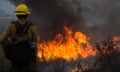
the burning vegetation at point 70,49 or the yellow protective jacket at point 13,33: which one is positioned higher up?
the yellow protective jacket at point 13,33

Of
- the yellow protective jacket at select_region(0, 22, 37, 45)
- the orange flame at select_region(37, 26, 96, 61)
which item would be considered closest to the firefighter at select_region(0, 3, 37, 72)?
the yellow protective jacket at select_region(0, 22, 37, 45)

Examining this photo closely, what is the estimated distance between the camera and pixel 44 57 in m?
18.1

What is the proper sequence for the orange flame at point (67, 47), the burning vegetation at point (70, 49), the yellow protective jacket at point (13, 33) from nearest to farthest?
the yellow protective jacket at point (13, 33)
the burning vegetation at point (70, 49)
the orange flame at point (67, 47)

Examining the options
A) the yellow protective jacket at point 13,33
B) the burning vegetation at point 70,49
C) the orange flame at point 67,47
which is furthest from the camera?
the orange flame at point 67,47

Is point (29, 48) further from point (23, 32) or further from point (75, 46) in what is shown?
point (75, 46)

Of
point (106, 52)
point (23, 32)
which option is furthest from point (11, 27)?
point (106, 52)

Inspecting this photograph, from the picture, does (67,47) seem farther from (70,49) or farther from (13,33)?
(13,33)

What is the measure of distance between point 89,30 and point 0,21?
11125mm

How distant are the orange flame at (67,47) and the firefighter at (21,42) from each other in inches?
419

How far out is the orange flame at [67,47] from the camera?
18.6m

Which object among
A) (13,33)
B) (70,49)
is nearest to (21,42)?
(13,33)

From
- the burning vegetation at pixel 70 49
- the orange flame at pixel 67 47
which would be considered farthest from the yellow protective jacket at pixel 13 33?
the orange flame at pixel 67 47

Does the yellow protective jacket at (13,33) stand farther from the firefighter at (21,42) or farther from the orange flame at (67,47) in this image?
the orange flame at (67,47)

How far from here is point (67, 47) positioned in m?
19.6
